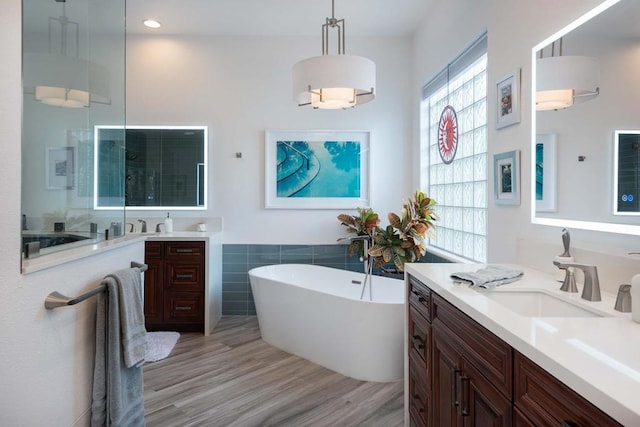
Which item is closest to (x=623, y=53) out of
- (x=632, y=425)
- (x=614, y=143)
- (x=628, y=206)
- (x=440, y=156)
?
(x=614, y=143)

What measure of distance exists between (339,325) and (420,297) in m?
1.04

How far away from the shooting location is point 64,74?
1.43 m

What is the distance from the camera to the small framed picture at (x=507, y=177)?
2059 millimetres

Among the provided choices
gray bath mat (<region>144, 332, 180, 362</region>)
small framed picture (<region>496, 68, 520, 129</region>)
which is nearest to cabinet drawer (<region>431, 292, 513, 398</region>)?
small framed picture (<region>496, 68, 520, 129</region>)

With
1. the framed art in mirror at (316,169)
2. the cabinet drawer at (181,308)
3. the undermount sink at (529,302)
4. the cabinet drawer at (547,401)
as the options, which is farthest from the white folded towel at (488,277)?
the cabinet drawer at (181,308)

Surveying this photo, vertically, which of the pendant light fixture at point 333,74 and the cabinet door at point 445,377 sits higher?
the pendant light fixture at point 333,74

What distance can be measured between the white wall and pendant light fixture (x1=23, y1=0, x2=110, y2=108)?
226 centimetres

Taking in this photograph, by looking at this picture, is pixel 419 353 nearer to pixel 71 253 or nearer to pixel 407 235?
pixel 407 235

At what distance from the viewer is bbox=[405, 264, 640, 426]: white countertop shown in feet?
2.16

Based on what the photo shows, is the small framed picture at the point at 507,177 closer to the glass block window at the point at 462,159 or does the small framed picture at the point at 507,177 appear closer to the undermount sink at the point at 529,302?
the glass block window at the point at 462,159

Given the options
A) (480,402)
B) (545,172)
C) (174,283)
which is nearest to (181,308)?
(174,283)

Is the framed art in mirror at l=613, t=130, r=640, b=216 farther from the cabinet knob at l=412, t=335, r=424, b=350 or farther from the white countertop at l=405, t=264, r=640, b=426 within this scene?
the cabinet knob at l=412, t=335, r=424, b=350

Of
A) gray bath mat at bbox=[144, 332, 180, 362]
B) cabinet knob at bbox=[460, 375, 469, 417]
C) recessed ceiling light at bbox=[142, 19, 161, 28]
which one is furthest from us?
recessed ceiling light at bbox=[142, 19, 161, 28]

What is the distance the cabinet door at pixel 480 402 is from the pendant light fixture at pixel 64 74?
1.72m
